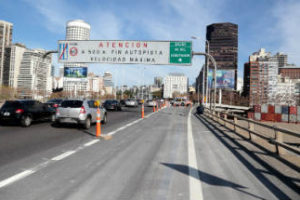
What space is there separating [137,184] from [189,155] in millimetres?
2726

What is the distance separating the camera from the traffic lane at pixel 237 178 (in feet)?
13.0

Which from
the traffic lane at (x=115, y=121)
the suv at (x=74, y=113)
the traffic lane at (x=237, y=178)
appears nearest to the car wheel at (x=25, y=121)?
the suv at (x=74, y=113)

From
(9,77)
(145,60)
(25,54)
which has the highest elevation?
(25,54)

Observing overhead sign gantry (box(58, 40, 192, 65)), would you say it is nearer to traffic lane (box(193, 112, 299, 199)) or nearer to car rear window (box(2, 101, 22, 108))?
car rear window (box(2, 101, 22, 108))

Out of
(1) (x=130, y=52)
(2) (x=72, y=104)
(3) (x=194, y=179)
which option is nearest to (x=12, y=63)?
(1) (x=130, y=52)

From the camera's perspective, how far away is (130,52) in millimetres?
20750

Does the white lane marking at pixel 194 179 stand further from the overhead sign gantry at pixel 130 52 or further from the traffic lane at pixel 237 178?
the overhead sign gantry at pixel 130 52

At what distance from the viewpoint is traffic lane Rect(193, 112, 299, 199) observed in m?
3.96

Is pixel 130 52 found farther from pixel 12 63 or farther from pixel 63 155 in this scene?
pixel 12 63

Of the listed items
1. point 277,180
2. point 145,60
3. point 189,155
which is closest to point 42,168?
point 189,155

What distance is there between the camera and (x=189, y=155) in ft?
21.9

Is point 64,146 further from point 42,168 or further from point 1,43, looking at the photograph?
point 1,43

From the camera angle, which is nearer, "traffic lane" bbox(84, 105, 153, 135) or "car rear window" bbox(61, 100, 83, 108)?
"traffic lane" bbox(84, 105, 153, 135)

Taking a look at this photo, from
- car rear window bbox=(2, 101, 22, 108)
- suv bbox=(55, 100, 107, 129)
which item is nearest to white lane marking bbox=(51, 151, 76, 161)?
suv bbox=(55, 100, 107, 129)
